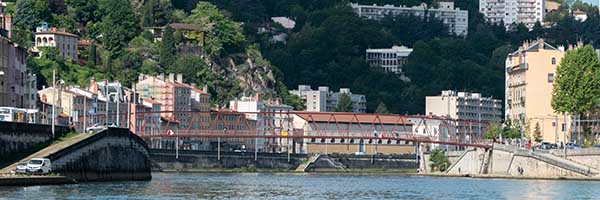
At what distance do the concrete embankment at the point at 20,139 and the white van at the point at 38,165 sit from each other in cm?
211

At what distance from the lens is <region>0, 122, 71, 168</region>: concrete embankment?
102 metres

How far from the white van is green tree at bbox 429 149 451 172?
84016 millimetres

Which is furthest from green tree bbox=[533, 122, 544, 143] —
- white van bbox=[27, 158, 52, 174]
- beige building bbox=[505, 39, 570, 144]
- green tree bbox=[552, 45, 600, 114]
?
white van bbox=[27, 158, 52, 174]

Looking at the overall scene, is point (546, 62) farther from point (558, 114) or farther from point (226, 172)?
point (226, 172)

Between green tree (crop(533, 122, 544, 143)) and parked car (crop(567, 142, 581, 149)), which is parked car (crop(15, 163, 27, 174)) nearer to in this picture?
parked car (crop(567, 142, 581, 149))

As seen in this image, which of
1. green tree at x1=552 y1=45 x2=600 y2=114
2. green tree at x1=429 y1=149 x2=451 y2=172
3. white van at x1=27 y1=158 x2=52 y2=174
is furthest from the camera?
green tree at x1=429 y1=149 x2=451 y2=172

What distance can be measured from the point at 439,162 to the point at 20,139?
85932 millimetres

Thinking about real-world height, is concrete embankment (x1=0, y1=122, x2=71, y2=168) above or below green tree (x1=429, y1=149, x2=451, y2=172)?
above

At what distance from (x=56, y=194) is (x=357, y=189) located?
36.9 meters

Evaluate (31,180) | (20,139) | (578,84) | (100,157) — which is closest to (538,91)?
(578,84)

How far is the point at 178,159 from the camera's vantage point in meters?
194

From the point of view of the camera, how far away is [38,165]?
99.8 m

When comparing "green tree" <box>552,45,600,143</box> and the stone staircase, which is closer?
the stone staircase

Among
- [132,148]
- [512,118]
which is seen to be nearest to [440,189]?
[132,148]
